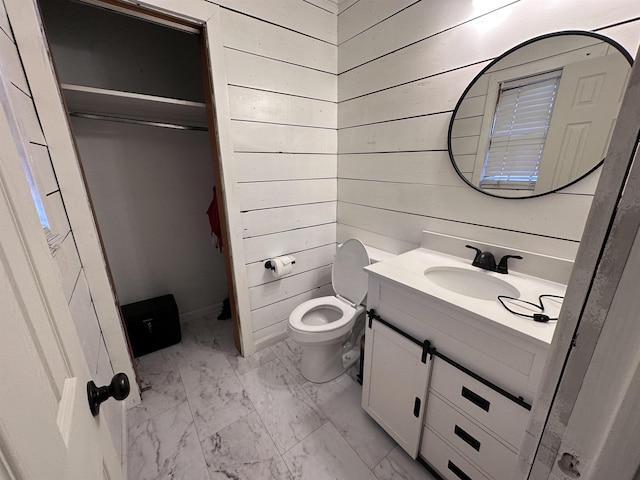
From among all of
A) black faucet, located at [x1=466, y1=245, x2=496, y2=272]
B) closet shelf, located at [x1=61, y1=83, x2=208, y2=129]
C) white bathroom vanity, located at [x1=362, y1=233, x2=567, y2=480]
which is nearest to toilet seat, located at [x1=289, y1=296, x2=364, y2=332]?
white bathroom vanity, located at [x1=362, y1=233, x2=567, y2=480]

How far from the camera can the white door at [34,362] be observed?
277 mm

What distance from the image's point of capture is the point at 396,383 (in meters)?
1.17

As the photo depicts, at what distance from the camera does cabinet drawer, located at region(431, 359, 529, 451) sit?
81 cm

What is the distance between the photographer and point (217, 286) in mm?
2418

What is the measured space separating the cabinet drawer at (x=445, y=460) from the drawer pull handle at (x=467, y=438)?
9 cm

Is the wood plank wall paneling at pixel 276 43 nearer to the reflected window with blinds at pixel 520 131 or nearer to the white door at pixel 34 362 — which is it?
the reflected window with blinds at pixel 520 131

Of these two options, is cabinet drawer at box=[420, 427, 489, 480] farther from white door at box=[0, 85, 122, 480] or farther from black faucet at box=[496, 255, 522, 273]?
white door at box=[0, 85, 122, 480]

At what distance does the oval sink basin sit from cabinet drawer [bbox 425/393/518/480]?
49 cm

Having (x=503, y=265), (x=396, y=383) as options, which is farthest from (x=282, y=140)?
(x=396, y=383)

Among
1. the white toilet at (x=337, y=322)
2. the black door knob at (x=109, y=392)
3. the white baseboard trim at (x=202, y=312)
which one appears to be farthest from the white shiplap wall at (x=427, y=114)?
the white baseboard trim at (x=202, y=312)

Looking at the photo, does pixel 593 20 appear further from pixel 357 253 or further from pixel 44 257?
pixel 44 257

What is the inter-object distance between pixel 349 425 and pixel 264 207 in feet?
4.49

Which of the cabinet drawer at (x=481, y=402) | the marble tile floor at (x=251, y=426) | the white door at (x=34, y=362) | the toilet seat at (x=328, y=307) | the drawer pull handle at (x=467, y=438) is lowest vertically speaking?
the marble tile floor at (x=251, y=426)

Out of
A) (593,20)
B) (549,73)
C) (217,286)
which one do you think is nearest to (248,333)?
(217,286)
